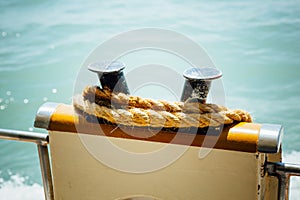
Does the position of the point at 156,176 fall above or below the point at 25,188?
below

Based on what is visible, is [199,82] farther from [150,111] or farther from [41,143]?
[41,143]

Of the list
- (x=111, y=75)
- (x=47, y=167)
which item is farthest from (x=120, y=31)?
(x=111, y=75)

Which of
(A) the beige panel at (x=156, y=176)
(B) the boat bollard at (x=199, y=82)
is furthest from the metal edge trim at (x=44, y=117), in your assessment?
(B) the boat bollard at (x=199, y=82)

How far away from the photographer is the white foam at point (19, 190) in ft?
11.6

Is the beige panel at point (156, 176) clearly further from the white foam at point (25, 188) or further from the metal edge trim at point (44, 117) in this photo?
the white foam at point (25, 188)

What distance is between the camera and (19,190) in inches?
148

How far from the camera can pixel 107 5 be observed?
7590 millimetres

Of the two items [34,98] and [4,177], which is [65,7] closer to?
[34,98]

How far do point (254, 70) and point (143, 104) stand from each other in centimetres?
482

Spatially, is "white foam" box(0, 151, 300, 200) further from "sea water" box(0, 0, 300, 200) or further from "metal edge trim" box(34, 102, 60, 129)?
"metal edge trim" box(34, 102, 60, 129)

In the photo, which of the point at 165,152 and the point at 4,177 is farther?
the point at 4,177

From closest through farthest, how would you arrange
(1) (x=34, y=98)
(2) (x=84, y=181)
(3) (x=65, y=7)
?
(2) (x=84, y=181) → (1) (x=34, y=98) → (3) (x=65, y=7)

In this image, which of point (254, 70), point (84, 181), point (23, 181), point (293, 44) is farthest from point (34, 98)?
point (84, 181)

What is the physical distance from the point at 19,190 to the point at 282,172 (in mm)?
3073
